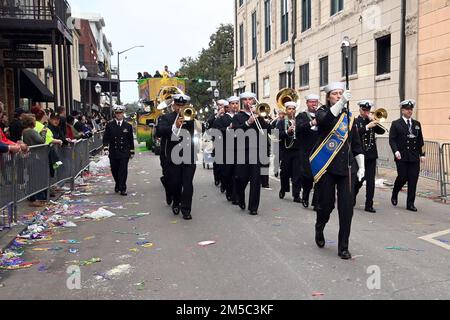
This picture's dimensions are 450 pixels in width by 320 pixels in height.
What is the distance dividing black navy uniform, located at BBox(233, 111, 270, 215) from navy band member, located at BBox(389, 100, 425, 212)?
242cm

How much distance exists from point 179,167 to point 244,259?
317 cm

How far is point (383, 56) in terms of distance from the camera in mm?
18609

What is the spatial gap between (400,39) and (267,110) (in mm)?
9405

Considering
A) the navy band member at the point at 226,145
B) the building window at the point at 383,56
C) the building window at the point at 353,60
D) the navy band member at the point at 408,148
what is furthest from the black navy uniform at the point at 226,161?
the building window at the point at 353,60

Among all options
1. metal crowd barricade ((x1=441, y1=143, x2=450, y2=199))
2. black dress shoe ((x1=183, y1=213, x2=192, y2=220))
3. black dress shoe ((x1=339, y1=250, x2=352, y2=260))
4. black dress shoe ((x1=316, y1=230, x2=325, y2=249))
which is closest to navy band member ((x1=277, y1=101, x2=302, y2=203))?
black dress shoe ((x1=183, y1=213, x2=192, y2=220))

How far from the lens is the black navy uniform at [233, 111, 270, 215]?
8969 mm

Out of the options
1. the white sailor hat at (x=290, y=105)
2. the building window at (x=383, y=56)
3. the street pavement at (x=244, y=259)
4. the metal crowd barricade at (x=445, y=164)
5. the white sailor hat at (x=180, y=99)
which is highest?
the building window at (x=383, y=56)

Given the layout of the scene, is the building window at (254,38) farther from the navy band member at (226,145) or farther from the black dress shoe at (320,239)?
the black dress shoe at (320,239)

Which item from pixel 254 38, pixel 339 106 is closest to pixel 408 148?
pixel 339 106

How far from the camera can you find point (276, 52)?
31750mm

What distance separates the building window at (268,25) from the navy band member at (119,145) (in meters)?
22.9

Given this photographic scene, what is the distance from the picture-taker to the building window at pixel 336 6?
2191 cm

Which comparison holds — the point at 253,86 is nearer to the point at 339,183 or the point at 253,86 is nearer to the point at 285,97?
the point at 285,97

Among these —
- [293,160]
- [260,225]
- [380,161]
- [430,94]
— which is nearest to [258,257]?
[260,225]
